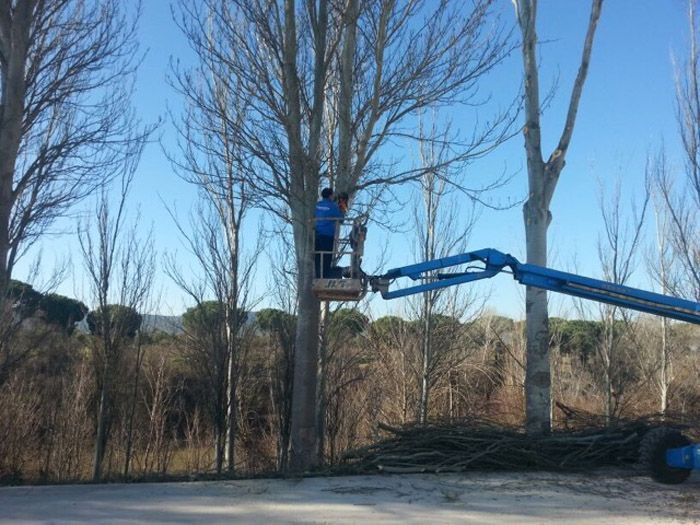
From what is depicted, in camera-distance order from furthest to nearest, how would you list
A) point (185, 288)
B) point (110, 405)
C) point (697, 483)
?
point (185, 288)
point (110, 405)
point (697, 483)

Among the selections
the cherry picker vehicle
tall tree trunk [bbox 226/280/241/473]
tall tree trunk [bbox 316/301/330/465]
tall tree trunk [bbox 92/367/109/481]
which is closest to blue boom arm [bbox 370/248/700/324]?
the cherry picker vehicle

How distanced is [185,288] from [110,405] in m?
2.98

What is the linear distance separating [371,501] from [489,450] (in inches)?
91.2

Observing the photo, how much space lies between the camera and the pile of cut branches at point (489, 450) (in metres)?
8.05

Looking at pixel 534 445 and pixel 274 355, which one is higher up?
pixel 274 355

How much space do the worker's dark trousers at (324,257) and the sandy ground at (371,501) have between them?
8.07 feet

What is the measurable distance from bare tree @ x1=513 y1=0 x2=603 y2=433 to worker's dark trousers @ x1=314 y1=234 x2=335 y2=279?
137 inches

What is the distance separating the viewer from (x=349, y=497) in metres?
6.51

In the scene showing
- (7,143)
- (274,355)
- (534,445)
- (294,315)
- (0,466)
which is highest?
(7,143)

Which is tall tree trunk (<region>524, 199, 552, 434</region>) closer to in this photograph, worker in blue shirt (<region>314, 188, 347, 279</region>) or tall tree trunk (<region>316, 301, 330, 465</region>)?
worker in blue shirt (<region>314, 188, 347, 279</region>)

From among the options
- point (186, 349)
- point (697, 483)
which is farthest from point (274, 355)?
point (697, 483)

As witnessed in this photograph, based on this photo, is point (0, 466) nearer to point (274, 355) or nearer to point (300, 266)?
point (274, 355)

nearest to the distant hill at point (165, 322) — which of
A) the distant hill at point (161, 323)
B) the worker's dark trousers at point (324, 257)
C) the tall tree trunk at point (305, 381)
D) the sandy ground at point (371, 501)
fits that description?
the distant hill at point (161, 323)

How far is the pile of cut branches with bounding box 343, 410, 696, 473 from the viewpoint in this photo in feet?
26.4
